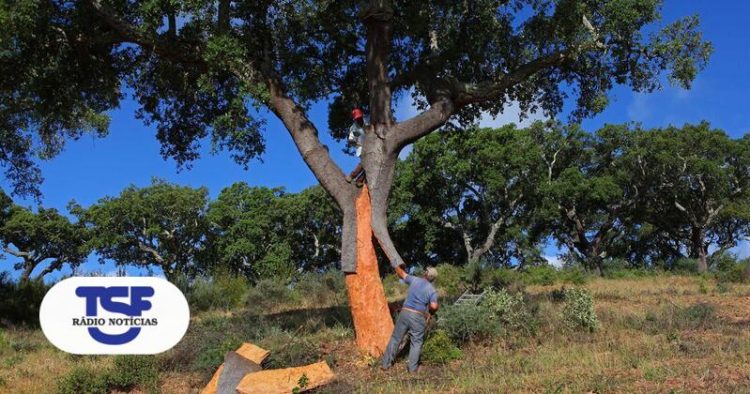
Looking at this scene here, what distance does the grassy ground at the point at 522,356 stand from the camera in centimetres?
820

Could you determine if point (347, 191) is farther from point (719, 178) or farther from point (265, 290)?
point (719, 178)

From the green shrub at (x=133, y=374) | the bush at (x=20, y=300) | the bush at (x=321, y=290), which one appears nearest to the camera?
the green shrub at (x=133, y=374)

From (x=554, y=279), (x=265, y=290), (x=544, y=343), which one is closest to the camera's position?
(x=544, y=343)

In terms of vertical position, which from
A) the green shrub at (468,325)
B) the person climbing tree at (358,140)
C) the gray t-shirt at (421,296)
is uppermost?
the person climbing tree at (358,140)

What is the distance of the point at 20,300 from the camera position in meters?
19.3

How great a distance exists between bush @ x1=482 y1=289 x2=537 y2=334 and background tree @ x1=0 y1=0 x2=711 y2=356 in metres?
2.08

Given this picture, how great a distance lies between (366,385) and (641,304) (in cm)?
873

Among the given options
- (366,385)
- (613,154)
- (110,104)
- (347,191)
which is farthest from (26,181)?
(613,154)

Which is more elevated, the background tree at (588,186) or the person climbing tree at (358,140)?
the background tree at (588,186)

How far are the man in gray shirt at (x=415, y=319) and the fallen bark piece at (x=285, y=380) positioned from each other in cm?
157

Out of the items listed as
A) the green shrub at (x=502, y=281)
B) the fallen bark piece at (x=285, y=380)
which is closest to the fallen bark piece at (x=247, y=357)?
the fallen bark piece at (x=285, y=380)

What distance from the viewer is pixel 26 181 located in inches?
826

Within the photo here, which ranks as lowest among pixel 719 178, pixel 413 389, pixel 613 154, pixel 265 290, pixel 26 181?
pixel 413 389

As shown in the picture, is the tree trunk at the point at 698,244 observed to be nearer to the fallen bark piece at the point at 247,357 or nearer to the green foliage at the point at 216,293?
the green foliage at the point at 216,293
